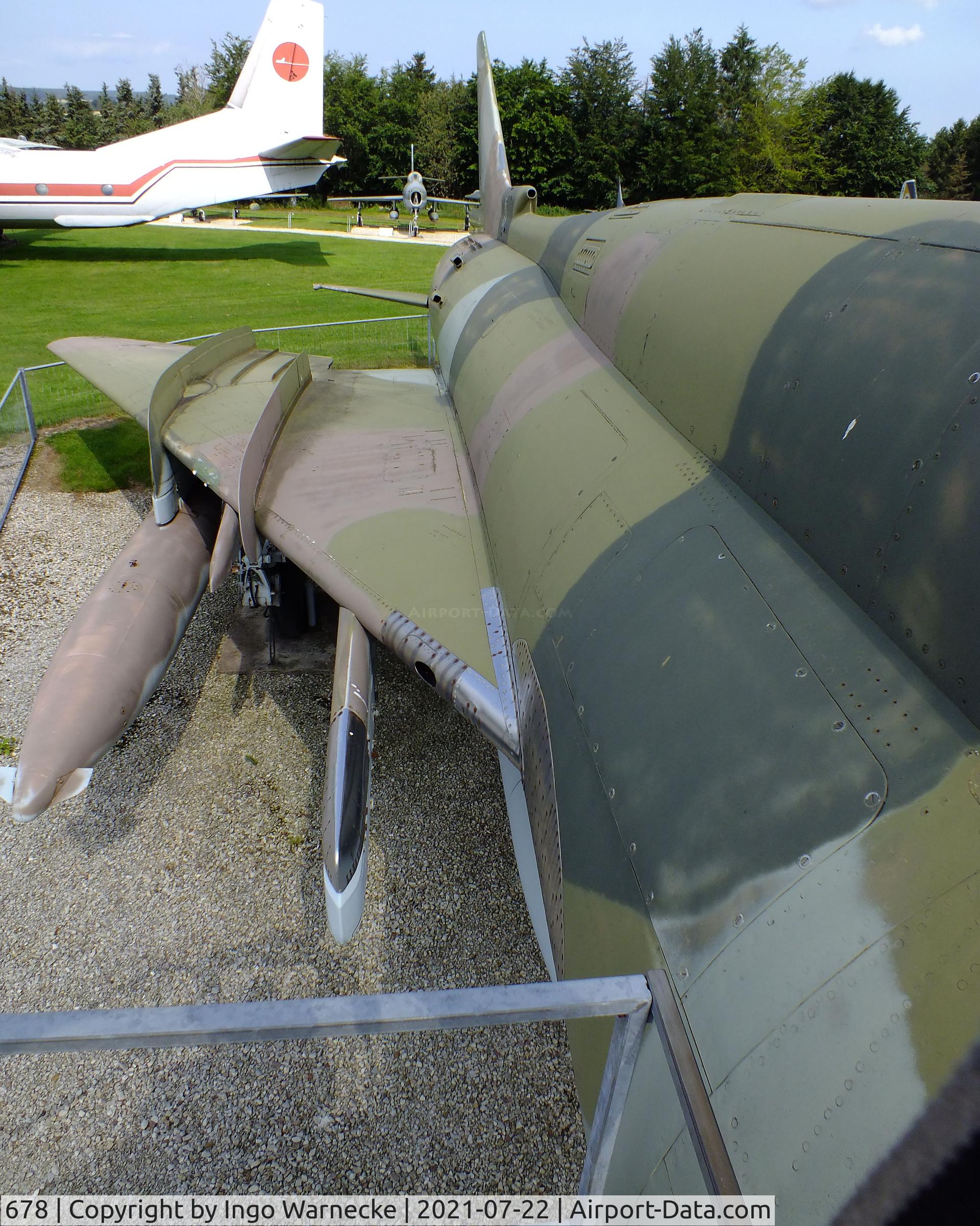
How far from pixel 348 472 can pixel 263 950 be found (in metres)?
3.58

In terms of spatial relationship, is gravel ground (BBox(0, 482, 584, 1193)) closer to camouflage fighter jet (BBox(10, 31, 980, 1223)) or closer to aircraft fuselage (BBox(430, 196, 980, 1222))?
camouflage fighter jet (BBox(10, 31, 980, 1223))

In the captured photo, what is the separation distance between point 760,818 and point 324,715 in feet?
14.9

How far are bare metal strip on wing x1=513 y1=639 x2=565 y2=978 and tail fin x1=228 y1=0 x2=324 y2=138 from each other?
2783cm

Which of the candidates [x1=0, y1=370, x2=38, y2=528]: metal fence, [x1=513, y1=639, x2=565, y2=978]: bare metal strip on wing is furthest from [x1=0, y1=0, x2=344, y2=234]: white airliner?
[x1=513, y1=639, x2=565, y2=978]: bare metal strip on wing

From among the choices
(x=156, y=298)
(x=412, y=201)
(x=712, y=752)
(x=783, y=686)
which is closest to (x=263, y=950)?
(x=712, y=752)

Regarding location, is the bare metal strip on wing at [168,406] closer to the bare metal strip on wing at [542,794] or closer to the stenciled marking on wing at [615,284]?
the stenciled marking on wing at [615,284]

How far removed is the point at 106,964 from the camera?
4117 mm

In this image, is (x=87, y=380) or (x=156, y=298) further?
(x=156, y=298)

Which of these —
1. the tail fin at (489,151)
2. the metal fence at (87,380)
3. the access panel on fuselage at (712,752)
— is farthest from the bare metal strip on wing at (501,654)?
the tail fin at (489,151)

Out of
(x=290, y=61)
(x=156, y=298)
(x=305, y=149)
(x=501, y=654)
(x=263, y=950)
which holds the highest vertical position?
(x=290, y=61)

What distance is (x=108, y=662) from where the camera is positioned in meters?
4.67

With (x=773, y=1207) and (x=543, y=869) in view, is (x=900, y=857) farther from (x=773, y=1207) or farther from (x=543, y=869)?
(x=543, y=869)

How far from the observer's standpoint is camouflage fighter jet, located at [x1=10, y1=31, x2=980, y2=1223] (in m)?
1.75

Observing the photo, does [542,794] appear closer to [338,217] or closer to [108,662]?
[108,662]
